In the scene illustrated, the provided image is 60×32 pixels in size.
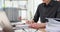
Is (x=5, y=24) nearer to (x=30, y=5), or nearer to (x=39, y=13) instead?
(x=39, y=13)

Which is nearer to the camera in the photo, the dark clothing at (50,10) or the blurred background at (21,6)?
the dark clothing at (50,10)

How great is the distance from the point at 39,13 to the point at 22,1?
6.11 ft

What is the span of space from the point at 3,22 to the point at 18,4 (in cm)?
362

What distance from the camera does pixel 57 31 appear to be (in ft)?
3.37

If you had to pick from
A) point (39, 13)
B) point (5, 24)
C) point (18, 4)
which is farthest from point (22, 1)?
point (5, 24)

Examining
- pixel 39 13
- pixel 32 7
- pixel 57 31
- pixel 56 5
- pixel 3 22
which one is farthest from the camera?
pixel 32 7

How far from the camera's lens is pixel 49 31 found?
3.53ft

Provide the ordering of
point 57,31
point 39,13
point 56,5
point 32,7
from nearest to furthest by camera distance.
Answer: point 57,31 < point 56,5 < point 39,13 < point 32,7

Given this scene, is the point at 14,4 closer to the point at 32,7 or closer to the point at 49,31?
the point at 32,7

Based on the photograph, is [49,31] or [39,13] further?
[39,13]

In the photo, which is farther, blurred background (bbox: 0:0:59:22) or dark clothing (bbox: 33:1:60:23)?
blurred background (bbox: 0:0:59:22)

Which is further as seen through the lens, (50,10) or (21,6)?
(21,6)

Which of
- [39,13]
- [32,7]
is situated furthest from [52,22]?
[32,7]

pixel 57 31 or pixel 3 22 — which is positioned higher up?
pixel 3 22
